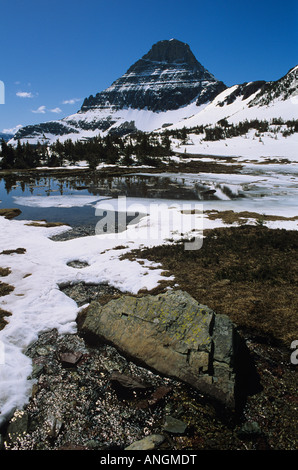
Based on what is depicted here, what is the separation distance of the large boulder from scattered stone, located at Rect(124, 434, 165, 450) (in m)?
1.20

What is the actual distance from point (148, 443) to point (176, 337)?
6.81 feet

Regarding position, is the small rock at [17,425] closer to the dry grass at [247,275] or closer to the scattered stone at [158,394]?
the scattered stone at [158,394]

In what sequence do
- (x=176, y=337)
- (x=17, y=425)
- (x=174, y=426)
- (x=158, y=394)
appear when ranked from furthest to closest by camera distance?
(x=176, y=337)
(x=158, y=394)
(x=17, y=425)
(x=174, y=426)

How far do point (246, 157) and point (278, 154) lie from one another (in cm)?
818

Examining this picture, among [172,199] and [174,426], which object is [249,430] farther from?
[172,199]

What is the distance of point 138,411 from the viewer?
15.9 ft


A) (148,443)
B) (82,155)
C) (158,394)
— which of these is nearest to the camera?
(148,443)

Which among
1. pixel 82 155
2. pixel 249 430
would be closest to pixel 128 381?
pixel 249 430

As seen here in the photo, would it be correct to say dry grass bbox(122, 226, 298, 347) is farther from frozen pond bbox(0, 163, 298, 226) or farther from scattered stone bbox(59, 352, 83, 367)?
frozen pond bbox(0, 163, 298, 226)

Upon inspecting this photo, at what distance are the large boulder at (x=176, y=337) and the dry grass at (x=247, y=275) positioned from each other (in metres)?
1.73

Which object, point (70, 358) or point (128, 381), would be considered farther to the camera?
point (70, 358)

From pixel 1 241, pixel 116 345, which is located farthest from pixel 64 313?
pixel 1 241

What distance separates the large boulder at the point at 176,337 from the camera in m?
4.98
